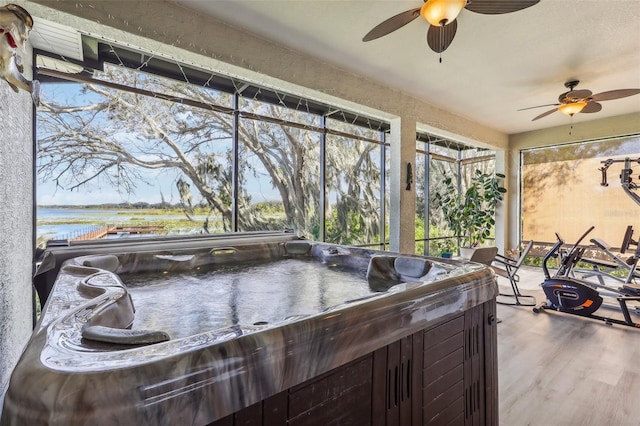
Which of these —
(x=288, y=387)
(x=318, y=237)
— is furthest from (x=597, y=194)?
(x=288, y=387)

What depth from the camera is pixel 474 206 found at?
224 inches

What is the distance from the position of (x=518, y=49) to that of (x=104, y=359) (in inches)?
141

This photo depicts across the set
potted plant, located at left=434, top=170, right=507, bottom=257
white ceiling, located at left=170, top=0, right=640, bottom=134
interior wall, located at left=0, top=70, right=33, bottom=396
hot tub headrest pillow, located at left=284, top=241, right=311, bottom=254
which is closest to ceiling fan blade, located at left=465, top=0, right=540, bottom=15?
white ceiling, located at left=170, top=0, right=640, bottom=134

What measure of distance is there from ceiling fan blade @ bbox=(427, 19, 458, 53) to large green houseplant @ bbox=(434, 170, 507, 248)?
387 centimetres

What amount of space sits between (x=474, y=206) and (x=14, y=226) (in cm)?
595

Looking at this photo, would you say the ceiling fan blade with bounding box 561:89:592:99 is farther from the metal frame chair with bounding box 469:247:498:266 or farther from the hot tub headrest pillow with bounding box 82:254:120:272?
the hot tub headrest pillow with bounding box 82:254:120:272

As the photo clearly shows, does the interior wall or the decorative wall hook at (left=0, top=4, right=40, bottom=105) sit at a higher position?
the decorative wall hook at (left=0, top=4, right=40, bottom=105)

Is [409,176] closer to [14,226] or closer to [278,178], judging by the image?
[278,178]

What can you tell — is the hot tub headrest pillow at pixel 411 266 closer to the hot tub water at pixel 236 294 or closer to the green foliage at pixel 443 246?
the hot tub water at pixel 236 294

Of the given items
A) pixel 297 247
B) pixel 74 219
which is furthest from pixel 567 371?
pixel 74 219

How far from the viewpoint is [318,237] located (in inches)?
176

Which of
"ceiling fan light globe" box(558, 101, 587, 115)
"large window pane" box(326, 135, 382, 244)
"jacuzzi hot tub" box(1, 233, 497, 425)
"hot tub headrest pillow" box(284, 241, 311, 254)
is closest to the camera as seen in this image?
"jacuzzi hot tub" box(1, 233, 497, 425)

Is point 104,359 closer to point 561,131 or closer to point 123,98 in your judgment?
point 123,98

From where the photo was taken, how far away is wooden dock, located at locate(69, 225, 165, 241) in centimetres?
285
